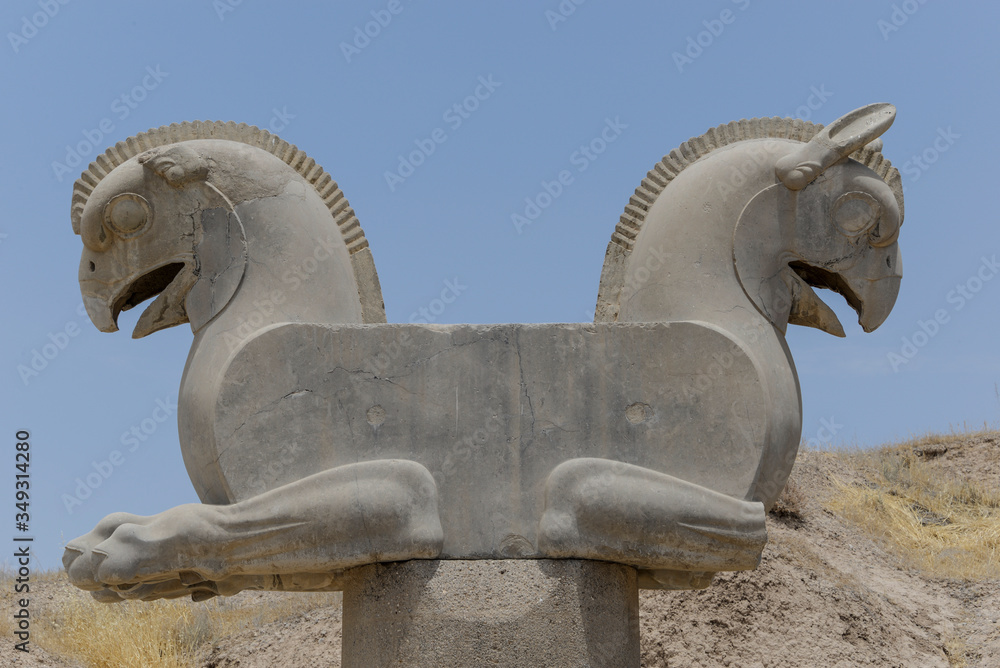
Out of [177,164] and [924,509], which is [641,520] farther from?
[924,509]

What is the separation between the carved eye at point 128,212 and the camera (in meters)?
4.79

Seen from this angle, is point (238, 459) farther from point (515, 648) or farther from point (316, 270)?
point (515, 648)

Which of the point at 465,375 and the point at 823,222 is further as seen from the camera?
the point at 823,222

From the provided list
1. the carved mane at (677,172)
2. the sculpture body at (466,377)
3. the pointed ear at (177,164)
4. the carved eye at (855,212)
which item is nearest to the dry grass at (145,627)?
the sculpture body at (466,377)

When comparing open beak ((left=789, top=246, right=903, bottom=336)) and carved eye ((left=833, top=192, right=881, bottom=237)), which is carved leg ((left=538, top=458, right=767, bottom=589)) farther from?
carved eye ((left=833, top=192, right=881, bottom=237))

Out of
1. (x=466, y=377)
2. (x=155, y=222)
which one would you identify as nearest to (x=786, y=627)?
(x=466, y=377)

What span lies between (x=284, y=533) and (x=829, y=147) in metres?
2.71

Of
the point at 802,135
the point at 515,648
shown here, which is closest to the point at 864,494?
the point at 802,135

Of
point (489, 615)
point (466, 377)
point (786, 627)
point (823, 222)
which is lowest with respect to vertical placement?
point (786, 627)

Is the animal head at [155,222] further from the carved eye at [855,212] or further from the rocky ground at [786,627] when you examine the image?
the rocky ground at [786,627]

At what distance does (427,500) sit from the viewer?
440 cm

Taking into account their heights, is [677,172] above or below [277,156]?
below

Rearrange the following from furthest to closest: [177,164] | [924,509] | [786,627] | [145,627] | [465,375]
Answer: [924,509] → [145,627] → [786,627] → [177,164] → [465,375]

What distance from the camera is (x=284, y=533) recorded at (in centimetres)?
438
